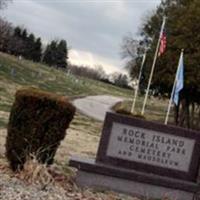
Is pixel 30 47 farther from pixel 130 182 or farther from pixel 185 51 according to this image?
pixel 130 182

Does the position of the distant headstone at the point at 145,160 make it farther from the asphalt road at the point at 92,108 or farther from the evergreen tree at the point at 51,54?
the evergreen tree at the point at 51,54

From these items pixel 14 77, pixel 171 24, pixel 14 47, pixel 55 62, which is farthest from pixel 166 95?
pixel 55 62

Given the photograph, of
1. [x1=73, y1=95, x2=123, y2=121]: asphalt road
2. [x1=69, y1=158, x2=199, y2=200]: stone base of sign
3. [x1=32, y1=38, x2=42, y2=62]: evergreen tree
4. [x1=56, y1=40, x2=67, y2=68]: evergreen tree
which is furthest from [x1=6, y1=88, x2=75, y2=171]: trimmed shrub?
[x1=56, y1=40, x2=67, y2=68]: evergreen tree

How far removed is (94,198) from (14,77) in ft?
194

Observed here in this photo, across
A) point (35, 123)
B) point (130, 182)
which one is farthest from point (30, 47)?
point (35, 123)

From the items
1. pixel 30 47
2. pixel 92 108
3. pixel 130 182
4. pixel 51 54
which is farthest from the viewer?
pixel 51 54

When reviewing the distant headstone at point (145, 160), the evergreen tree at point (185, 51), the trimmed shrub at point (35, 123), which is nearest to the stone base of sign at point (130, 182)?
the distant headstone at point (145, 160)

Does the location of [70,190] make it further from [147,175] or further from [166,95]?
[166,95]

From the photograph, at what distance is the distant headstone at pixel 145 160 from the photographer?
38.3 ft

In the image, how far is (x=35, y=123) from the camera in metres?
10.8

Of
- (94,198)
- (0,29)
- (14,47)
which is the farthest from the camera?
(14,47)

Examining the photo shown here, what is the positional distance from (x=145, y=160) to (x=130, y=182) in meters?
0.49

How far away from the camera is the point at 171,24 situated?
48406mm

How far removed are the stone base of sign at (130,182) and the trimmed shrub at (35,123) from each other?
2.78 feet
